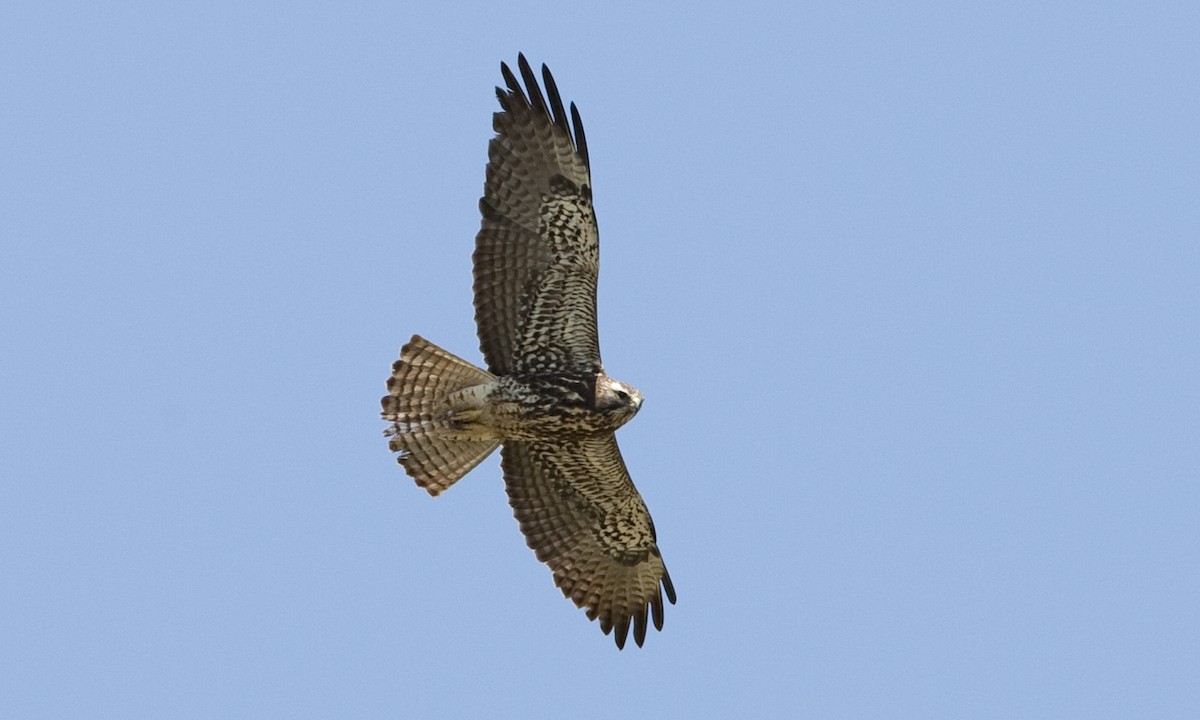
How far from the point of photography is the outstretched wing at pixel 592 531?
1433 centimetres

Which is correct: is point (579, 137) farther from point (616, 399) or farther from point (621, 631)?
point (621, 631)

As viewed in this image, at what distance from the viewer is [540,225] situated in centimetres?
1362

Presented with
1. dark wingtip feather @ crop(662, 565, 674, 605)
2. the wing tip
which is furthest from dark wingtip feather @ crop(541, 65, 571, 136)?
dark wingtip feather @ crop(662, 565, 674, 605)

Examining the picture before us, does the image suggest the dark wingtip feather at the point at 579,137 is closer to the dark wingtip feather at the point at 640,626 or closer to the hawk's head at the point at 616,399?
the hawk's head at the point at 616,399

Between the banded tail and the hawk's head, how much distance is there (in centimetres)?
79

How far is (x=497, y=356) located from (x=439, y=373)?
0.43 metres

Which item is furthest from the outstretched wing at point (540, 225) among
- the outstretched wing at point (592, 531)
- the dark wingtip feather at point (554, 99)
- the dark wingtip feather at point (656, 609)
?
the dark wingtip feather at point (656, 609)

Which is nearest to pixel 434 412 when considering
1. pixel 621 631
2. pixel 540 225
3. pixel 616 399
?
pixel 616 399

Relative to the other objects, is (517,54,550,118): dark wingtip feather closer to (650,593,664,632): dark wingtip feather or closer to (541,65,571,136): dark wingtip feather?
(541,65,571,136): dark wingtip feather

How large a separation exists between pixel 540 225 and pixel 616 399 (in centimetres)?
126

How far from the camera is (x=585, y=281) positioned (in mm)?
13633

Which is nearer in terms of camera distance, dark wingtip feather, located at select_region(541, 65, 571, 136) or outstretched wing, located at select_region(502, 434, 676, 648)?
dark wingtip feather, located at select_region(541, 65, 571, 136)

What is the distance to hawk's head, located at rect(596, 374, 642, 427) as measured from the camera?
529 inches

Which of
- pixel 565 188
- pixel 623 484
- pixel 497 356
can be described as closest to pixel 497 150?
pixel 565 188
